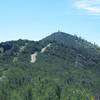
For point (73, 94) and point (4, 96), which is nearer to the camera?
point (73, 94)

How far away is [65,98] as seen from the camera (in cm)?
17025

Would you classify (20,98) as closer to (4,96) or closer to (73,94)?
(4,96)

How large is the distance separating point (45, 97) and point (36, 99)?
16.5 feet

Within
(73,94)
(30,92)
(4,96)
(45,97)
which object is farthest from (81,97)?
(4,96)

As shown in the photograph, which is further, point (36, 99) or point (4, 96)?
point (4, 96)

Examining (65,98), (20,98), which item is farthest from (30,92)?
(65,98)

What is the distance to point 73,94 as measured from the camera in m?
179

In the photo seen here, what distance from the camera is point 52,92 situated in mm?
177750

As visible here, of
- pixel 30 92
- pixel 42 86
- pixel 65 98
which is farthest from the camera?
pixel 42 86

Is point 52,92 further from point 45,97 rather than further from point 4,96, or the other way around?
point 4,96

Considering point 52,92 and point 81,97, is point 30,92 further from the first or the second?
point 81,97

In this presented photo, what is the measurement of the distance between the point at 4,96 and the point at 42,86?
945 inches

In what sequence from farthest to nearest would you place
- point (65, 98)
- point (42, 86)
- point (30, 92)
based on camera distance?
point (42, 86), point (30, 92), point (65, 98)

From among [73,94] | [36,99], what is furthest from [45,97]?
[73,94]
